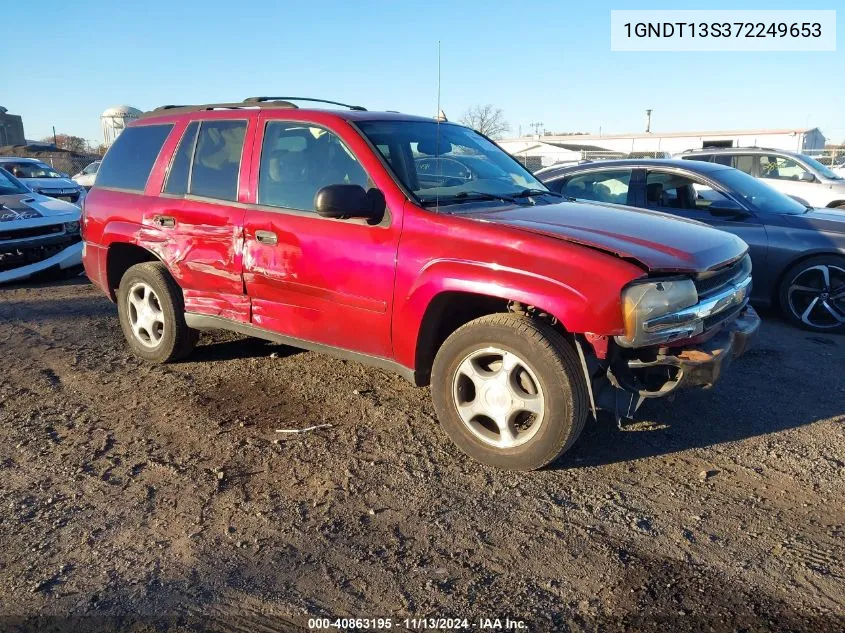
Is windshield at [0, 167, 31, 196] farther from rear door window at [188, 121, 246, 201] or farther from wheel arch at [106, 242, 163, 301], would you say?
rear door window at [188, 121, 246, 201]

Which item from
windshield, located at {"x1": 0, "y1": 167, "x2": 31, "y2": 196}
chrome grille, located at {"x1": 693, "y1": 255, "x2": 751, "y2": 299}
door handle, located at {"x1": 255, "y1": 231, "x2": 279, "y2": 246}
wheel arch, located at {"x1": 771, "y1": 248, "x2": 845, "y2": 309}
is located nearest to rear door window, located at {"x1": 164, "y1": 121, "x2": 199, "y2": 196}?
door handle, located at {"x1": 255, "y1": 231, "x2": 279, "y2": 246}

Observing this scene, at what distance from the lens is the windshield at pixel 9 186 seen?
890cm

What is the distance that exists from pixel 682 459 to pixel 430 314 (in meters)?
1.58

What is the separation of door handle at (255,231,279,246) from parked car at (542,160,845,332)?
4.08 m

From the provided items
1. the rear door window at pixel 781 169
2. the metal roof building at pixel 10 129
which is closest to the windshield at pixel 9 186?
the rear door window at pixel 781 169

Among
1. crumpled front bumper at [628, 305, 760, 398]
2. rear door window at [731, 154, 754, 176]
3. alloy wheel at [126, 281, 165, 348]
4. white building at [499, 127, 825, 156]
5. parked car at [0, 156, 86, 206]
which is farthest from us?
white building at [499, 127, 825, 156]

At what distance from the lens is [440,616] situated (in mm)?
2445

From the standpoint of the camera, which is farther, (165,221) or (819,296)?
(819,296)

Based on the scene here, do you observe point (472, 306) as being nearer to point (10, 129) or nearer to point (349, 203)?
point (349, 203)

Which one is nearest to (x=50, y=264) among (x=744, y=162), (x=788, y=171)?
(x=744, y=162)

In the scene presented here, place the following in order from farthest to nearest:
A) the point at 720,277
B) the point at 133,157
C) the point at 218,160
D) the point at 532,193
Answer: the point at 133,157 < the point at 218,160 < the point at 532,193 < the point at 720,277

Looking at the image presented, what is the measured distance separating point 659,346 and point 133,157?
4204 millimetres

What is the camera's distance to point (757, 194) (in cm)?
671

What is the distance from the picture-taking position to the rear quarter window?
201 inches
